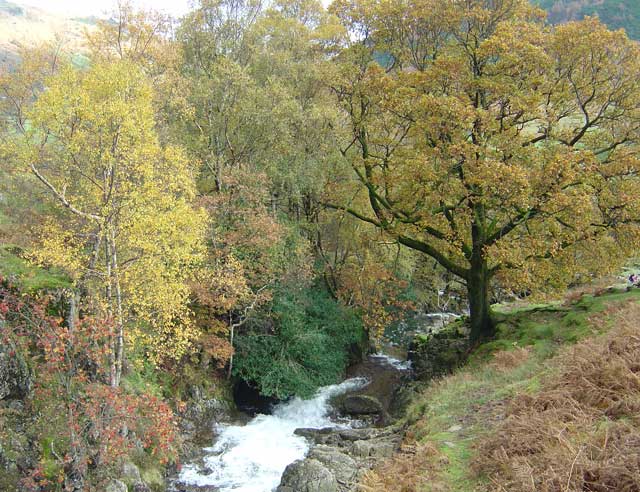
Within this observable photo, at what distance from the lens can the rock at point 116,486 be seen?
12.2m

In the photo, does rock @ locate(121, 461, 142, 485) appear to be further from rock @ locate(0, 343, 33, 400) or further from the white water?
rock @ locate(0, 343, 33, 400)

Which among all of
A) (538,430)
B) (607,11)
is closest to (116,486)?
(538,430)

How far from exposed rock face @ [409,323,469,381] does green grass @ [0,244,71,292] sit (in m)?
15.5

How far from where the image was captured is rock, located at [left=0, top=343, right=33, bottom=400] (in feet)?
40.4

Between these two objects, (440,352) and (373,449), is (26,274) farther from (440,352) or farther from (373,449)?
(440,352)

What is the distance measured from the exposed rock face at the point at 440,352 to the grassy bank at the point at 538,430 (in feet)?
25.0

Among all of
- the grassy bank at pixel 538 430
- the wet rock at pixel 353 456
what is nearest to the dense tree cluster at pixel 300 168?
the wet rock at pixel 353 456

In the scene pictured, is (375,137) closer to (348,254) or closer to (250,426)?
(348,254)

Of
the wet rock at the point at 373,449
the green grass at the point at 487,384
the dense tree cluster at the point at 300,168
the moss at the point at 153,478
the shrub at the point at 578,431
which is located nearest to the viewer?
the shrub at the point at 578,431

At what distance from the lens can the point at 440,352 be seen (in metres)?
23.2

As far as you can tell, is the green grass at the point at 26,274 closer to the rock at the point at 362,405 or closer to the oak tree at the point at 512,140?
the rock at the point at 362,405

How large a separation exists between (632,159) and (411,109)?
8.28m

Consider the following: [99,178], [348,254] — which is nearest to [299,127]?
[348,254]

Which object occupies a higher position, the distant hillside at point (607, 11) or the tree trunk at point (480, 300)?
the distant hillside at point (607, 11)
